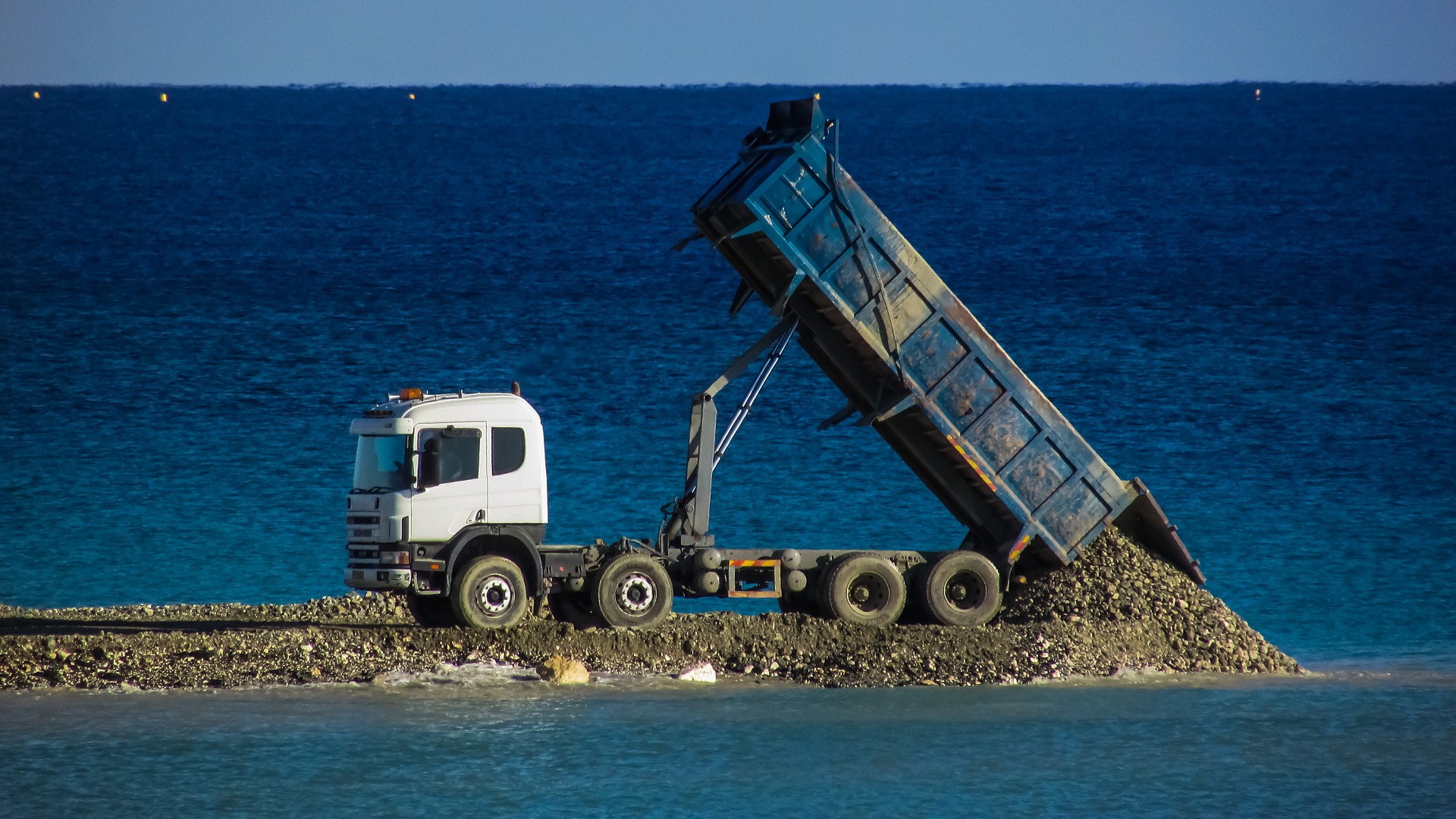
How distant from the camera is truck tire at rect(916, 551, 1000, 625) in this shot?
2056 centimetres

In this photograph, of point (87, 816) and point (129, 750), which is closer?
point (87, 816)

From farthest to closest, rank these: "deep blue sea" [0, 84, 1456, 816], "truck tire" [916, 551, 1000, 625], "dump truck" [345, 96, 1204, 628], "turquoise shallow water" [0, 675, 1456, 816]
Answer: "truck tire" [916, 551, 1000, 625] < "dump truck" [345, 96, 1204, 628] < "deep blue sea" [0, 84, 1456, 816] < "turquoise shallow water" [0, 675, 1456, 816]

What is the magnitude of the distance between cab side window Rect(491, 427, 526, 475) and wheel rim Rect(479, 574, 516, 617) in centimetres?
114

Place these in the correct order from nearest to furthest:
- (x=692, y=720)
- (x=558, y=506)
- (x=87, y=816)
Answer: (x=87, y=816), (x=692, y=720), (x=558, y=506)

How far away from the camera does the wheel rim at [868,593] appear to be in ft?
67.5

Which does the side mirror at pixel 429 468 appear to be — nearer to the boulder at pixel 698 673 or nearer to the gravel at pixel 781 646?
the gravel at pixel 781 646

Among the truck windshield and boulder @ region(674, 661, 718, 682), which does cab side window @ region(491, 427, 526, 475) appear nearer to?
the truck windshield

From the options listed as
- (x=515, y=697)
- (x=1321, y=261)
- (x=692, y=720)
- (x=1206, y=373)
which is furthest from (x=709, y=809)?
(x=1321, y=261)

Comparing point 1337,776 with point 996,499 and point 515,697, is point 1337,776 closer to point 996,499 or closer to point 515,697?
point 996,499

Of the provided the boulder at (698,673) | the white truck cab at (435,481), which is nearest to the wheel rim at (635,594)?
the boulder at (698,673)

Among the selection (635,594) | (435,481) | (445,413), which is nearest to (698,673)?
(635,594)

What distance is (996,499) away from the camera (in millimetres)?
20797

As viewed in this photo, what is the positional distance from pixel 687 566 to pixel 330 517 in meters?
13.3

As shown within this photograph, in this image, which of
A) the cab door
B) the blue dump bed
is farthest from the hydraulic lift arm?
the cab door
